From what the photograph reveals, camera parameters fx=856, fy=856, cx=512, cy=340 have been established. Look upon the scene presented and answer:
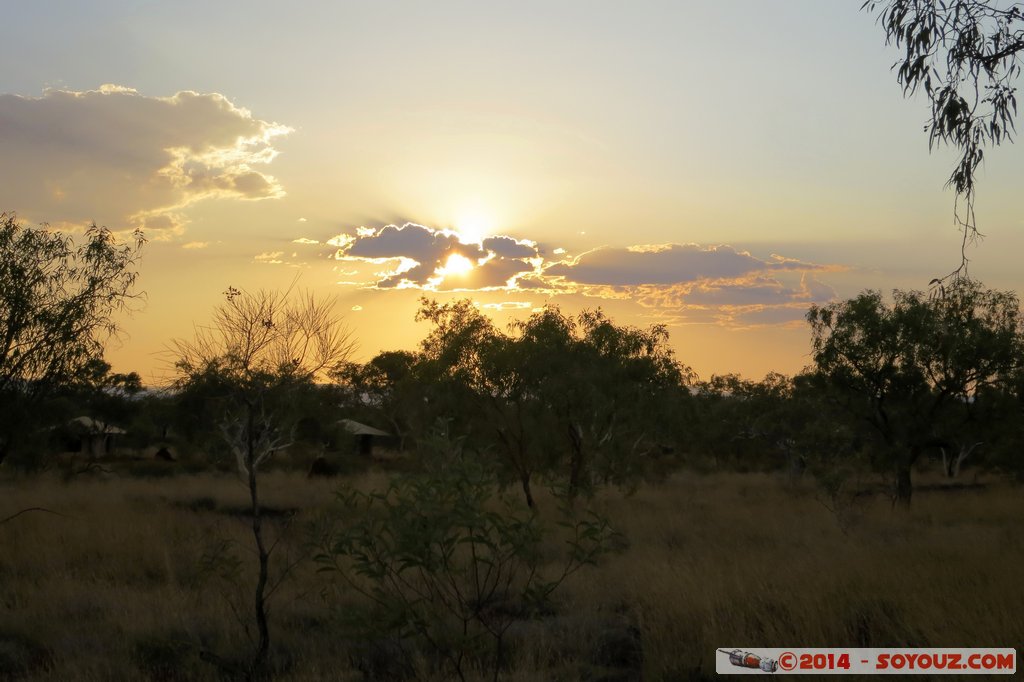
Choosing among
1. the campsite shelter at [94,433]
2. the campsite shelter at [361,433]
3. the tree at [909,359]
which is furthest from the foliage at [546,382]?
the campsite shelter at [361,433]

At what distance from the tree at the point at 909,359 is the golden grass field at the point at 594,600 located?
8.72m

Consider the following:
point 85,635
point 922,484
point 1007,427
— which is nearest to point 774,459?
point 922,484

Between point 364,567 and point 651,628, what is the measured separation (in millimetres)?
4546

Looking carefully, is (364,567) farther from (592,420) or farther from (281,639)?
(592,420)

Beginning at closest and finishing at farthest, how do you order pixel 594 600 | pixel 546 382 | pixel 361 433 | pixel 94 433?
pixel 594 600, pixel 546 382, pixel 94 433, pixel 361 433

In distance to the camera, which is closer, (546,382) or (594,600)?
(594,600)

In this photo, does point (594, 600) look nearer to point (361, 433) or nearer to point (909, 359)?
point (909, 359)

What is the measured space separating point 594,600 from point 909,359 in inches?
833

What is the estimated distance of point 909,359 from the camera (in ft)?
96.4

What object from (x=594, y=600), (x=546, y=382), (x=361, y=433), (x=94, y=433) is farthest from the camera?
(x=361, y=433)

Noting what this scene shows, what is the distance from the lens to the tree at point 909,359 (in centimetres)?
2875

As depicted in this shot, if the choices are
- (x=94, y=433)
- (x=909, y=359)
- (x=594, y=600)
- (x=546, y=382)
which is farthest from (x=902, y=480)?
(x=94, y=433)

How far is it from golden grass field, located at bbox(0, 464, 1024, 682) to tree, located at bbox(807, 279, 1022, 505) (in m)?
8.72

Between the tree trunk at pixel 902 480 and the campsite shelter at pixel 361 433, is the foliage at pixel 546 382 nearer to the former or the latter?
the tree trunk at pixel 902 480
